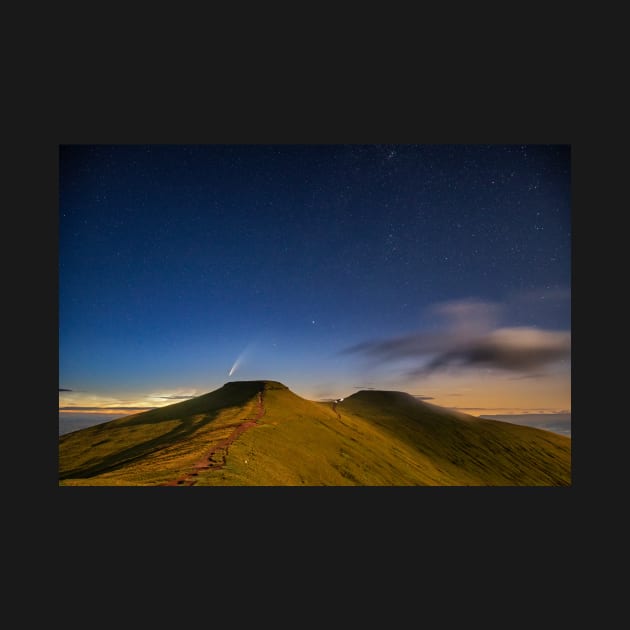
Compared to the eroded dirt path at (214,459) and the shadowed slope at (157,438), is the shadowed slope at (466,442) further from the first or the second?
the eroded dirt path at (214,459)

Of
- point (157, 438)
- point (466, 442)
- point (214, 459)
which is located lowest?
point (466, 442)

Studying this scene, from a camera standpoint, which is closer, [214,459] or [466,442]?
[214,459]

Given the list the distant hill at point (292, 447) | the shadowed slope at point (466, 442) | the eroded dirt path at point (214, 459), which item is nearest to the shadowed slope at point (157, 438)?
the distant hill at point (292, 447)

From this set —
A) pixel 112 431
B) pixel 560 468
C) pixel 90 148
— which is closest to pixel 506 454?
pixel 560 468

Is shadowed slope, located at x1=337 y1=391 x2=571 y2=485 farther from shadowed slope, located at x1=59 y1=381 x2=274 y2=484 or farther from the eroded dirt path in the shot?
the eroded dirt path

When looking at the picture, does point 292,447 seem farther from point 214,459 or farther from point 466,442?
point 466,442

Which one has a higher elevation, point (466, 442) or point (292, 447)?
point (292, 447)

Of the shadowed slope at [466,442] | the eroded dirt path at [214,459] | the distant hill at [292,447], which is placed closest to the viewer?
the eroded dirt path at [214,459]

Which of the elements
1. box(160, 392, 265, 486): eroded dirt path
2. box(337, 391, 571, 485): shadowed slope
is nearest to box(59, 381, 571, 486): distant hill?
box(160, 392, 265, 486): eroded dirt path

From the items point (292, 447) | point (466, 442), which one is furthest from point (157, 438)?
point (466, 442)
